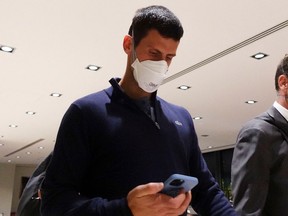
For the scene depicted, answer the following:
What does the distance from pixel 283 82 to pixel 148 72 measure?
871mm

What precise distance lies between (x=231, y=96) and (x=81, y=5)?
348cm

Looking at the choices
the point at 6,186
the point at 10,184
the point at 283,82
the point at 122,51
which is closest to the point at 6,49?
the point at 122,51

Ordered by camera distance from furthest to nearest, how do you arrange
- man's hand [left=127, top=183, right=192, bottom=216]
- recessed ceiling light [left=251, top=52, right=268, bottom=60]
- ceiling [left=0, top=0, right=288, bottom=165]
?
1. recessed ceiling light [left=251, top=52, right=268, bottom=60]
2. ceiling [left=0, top=0, right=288, bottom=165]
3. man's hand [left=127, top=183, right=192, bottom=216]

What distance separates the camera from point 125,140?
92cm

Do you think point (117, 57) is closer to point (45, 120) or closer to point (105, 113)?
point (105, 113)

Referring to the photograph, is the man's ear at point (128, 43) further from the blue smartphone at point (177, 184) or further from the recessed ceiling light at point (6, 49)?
the recessed ceiling light at point (6, 49)

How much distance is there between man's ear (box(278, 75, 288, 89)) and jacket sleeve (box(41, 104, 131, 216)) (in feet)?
3.52

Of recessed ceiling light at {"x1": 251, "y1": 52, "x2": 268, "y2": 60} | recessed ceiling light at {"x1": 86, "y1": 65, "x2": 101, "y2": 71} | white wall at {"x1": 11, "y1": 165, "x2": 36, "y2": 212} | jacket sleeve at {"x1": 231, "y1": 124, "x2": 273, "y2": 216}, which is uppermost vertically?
jacket sleeve at {"x1": 231, "y1": 124, "x2": 273, "y2": 216}

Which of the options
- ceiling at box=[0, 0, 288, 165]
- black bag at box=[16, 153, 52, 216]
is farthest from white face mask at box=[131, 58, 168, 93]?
ceiling at box=[0, 0, 288, 165]

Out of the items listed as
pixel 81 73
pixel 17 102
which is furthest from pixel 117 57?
pixel 17 102

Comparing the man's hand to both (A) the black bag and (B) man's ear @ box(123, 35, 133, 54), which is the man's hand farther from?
(A) the black bag

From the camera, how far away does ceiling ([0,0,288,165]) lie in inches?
126

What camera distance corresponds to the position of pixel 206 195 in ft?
3.39

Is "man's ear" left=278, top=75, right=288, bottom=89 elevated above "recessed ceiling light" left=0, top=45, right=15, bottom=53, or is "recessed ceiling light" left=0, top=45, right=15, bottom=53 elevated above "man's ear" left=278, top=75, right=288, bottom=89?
"man's ear" left=278, top=75, right=288, bottom=89
